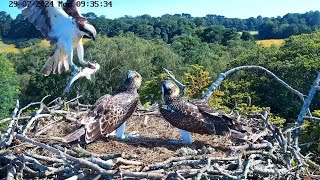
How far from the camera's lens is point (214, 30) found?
45.9 meters

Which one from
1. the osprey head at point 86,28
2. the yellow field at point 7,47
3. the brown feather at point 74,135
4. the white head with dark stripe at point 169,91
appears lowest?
the yellow field at point 7,47

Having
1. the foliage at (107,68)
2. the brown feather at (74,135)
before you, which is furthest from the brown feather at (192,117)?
the foliage at (107,68)

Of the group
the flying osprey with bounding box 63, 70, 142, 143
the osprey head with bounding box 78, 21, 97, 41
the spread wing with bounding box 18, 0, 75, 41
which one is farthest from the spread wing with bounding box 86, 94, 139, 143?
the spread wing with bounding box 18, 0, 75, 41

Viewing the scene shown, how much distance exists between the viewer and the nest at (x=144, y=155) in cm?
435

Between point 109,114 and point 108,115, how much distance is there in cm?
2

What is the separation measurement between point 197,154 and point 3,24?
58719 millimetres

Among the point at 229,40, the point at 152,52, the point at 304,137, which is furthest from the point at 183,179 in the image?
the point at 229,40

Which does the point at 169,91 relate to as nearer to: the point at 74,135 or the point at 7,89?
the point at 74,135

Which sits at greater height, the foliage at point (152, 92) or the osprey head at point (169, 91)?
the osprey head at point (169, 91)

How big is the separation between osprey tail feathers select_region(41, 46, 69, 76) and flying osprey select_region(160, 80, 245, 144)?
64.8 inches

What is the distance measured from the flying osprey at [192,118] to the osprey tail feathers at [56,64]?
1.65 metres

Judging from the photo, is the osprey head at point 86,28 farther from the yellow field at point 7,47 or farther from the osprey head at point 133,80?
the yellow field at point 7,47

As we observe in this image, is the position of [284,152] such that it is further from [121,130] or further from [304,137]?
[304,137]

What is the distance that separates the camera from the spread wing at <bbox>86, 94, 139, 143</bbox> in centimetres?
525
